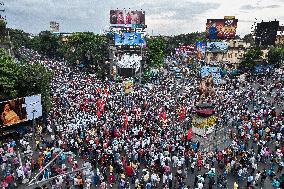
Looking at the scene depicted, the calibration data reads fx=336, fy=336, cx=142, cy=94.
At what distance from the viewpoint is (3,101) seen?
26562 mm

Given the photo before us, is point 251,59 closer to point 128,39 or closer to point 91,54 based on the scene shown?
point 128,39

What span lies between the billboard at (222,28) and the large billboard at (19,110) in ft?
175

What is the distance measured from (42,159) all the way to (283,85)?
3408 centimetres

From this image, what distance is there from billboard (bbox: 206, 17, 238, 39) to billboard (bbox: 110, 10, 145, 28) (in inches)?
607

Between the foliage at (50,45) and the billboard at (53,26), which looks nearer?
the foliage at (50,45)

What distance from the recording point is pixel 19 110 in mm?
27438

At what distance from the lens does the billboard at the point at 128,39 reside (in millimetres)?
60406

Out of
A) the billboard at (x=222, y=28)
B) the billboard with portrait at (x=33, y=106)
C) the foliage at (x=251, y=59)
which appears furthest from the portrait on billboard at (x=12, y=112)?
the billboard at (x=222, y=28)

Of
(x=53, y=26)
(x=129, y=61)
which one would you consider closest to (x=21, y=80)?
(x=129, y=61)

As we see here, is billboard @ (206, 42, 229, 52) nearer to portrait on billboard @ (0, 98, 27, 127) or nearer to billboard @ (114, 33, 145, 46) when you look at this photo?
billboard @ (114, 33, 145, 46)

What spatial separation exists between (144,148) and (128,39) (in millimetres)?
39262

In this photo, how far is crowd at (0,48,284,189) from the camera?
2058cm

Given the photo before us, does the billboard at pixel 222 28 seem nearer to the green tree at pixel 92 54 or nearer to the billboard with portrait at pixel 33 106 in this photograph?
the green tree at pixel 92 54

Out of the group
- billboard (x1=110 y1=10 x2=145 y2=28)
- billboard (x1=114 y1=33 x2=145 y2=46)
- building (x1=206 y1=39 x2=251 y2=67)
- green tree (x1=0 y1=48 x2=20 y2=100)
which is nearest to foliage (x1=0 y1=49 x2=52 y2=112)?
green tree (x1=0 y1=48 x2=20 y2=100)
